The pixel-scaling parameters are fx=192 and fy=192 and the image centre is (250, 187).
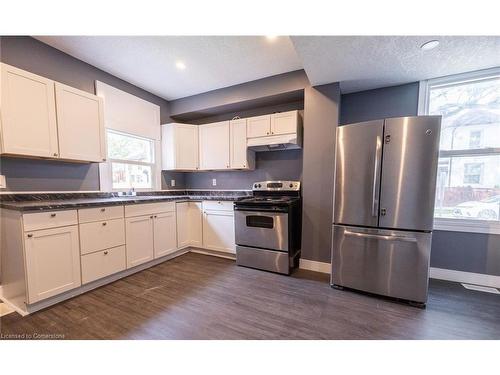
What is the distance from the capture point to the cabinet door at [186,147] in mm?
3344

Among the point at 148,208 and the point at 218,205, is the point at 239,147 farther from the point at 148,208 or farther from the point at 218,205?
the point at 148,208

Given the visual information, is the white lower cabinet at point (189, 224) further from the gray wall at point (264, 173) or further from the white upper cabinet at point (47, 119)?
the white upper cabinet at point (47, 119)

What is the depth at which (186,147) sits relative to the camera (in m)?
3.41

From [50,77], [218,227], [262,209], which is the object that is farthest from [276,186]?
[50,77]

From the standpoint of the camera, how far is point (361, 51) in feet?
5.72

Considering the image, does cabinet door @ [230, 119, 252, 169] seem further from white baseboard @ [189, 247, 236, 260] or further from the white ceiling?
white baseboard @ [189, 247, 236, 260]

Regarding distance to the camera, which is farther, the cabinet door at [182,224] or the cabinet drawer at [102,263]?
the cabinet door at [182,224]

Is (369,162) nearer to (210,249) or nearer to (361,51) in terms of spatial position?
(361,51)

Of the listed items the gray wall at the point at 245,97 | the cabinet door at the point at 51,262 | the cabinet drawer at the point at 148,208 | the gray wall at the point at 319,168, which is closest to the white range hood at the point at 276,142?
the gray wall at the point at 319,168

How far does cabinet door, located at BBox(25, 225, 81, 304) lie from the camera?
62.1 inches

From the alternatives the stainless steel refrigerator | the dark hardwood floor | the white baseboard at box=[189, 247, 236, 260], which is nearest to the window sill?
the dark hardwood floor

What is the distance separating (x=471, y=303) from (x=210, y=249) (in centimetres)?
298
